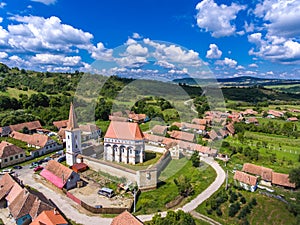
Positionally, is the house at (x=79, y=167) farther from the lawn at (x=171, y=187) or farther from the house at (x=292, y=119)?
the house at (x=292, y=119)

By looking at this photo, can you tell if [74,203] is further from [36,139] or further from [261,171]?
[261,171]

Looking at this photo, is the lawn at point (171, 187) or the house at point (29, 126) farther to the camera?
the house at point (29, 126)

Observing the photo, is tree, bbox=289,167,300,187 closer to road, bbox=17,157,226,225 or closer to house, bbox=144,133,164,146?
road, bbox=17,157,226,225

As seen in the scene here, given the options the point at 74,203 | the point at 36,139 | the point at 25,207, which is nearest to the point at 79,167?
the point at 74,203

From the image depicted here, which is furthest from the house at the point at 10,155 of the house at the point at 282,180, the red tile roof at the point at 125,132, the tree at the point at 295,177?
the tree at the point at 295,177

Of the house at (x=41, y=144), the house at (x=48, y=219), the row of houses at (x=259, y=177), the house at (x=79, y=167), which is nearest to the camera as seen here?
the house at (x=48, y=219)

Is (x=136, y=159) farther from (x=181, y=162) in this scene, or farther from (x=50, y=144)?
(x=50, y=144)

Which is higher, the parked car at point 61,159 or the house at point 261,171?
the parked car at point 61,159
